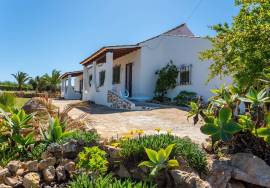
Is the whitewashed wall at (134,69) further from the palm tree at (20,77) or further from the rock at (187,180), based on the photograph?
the palm tree at (20,77)

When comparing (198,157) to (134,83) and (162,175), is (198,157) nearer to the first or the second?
(162,175)

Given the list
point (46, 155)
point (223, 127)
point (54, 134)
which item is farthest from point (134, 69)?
point (223, 127)

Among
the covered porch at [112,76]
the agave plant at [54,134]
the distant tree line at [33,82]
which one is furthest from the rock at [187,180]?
the distant tree line at [33,82]

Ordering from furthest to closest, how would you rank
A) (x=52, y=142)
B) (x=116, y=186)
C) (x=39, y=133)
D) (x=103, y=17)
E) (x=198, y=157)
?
(x=103, y=17) → (x=39, y=133) → (x=52, y=142) → (x=198, y=157) → (x=116, y=186)

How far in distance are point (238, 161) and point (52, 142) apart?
313 cm

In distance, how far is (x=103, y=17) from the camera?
1505 centimetres

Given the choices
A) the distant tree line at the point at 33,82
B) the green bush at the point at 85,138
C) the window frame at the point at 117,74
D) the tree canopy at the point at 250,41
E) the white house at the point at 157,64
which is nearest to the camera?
the green bush at the point at 85,138

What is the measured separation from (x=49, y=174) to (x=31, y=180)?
0.90 feet

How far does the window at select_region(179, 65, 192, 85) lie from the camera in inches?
733

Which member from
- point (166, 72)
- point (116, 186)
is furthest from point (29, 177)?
point (166, 72)

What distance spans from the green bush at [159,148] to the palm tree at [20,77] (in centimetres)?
4444

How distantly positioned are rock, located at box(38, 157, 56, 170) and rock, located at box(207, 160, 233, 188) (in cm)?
237

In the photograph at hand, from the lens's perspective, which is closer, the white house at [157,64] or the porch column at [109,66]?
the porch column at [109,66]

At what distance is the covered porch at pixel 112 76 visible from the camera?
1711cm
